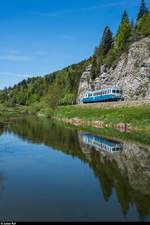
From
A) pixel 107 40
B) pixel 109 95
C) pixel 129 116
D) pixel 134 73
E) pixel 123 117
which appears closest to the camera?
pixel 129 116

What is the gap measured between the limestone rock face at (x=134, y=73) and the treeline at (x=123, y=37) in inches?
149

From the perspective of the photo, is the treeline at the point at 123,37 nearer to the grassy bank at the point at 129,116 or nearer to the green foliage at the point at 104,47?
the green foliage at the point at 104,47

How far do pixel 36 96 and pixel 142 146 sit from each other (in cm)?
16930

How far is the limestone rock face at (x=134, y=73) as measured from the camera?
4758cm

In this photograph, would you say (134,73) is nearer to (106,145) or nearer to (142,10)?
(106,145)

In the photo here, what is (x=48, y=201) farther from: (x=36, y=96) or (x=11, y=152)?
(x=36, y=96)

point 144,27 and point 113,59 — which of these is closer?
point 144,27

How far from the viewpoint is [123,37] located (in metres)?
63.9

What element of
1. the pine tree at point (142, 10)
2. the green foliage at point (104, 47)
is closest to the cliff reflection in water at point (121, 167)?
the green foliage at point (104, 47)

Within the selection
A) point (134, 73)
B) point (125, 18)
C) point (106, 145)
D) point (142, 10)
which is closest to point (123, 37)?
point (125, 18)

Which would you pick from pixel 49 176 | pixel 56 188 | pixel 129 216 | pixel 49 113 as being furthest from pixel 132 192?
pixel 49 113

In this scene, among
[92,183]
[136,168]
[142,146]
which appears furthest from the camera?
[142,146]

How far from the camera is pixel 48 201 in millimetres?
9266

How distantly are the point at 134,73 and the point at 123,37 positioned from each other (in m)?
19.7
